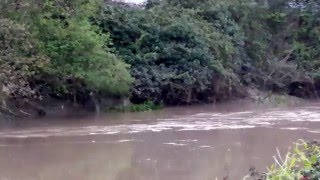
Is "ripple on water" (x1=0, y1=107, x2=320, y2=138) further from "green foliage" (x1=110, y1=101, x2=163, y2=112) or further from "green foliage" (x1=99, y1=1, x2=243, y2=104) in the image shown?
"green foliage" (x1=99, y1=1, x2=243, y2=104)

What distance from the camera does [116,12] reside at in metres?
24.2

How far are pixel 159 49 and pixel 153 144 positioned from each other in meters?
10.3

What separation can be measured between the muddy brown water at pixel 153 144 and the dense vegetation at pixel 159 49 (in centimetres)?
130

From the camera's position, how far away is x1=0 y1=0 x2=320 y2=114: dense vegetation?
740 inches

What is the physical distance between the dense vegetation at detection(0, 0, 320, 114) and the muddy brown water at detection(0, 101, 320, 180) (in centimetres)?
130

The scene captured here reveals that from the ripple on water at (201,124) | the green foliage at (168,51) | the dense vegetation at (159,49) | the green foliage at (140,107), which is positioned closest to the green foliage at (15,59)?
the dense vegetation at (159,49)

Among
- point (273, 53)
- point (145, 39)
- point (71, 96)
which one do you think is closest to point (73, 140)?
point (71, 96)

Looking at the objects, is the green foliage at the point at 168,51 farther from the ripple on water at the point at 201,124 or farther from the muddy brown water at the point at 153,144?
the ripple on water at the point at 201,124

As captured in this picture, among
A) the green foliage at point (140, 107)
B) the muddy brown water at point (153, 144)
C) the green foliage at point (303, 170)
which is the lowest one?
the muddy brown water at point (153, 144)

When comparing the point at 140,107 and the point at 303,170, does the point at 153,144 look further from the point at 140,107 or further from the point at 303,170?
the point at 303,170

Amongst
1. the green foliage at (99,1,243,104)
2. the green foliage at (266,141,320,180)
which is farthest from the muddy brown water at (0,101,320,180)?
the green foliage at (266,141,320,180)

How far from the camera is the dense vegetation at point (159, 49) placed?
1880cm

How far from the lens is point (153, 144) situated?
1455 centimetres

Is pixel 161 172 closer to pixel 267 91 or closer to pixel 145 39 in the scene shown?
pixel 145 39
